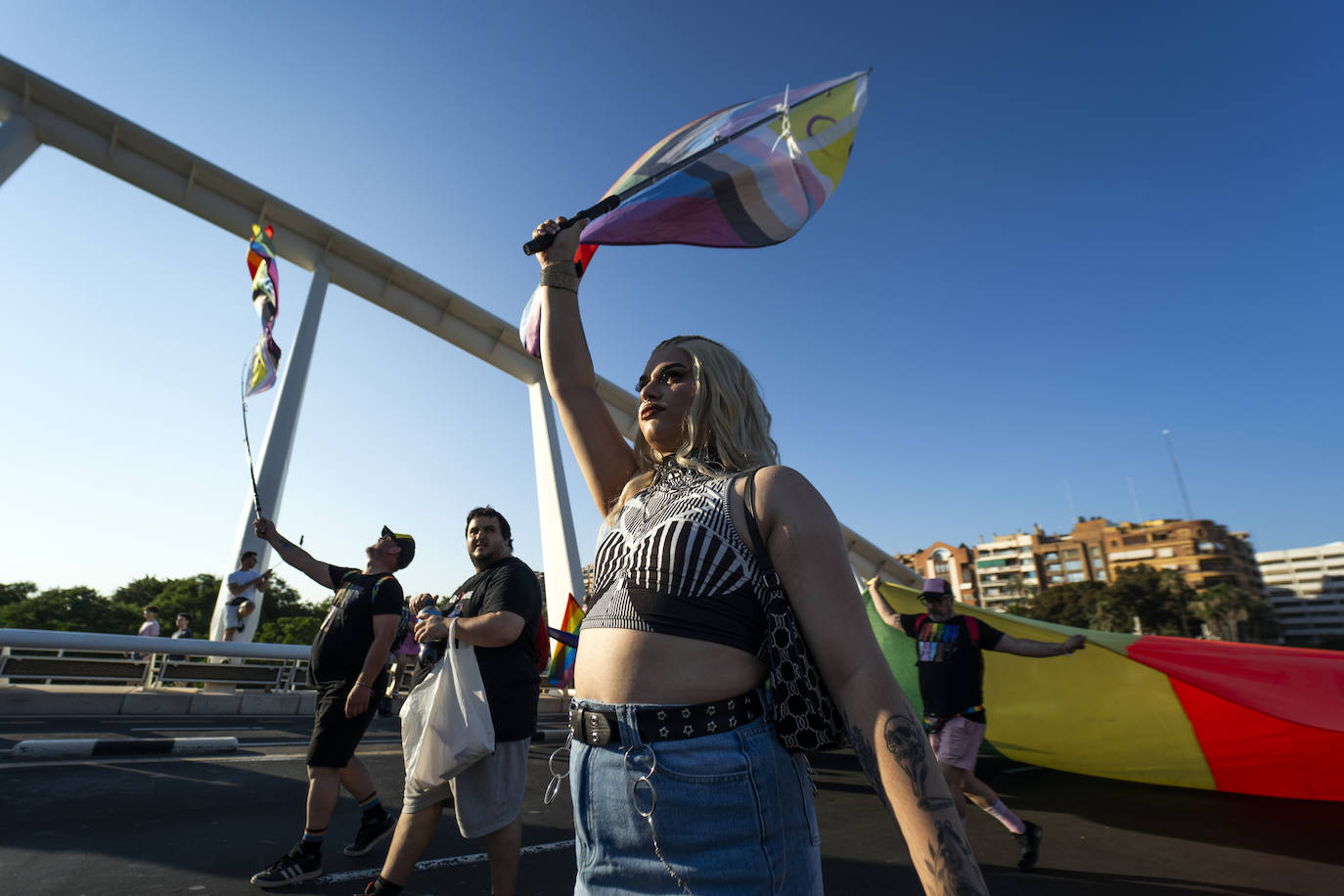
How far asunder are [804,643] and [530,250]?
125cm

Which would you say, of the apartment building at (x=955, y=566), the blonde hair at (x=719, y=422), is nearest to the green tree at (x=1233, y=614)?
the apartment building at (x=955, y=566)

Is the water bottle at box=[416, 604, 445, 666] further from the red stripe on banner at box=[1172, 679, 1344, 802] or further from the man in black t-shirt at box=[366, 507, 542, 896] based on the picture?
the red stripe on banner at box=[1172, 679, 1344, 802]

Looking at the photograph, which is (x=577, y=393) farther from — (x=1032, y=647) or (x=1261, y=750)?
(x=1261, y=750)

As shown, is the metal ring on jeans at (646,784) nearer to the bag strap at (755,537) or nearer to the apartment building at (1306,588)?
the bag strap at (755,537)

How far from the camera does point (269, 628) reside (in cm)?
5662

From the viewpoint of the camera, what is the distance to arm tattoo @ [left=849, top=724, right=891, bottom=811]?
1.06 meters

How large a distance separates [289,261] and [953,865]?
20486 millimetres

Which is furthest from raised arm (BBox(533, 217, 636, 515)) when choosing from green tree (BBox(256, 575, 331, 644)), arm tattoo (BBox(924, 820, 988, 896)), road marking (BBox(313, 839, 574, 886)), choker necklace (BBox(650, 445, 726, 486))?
green tree (BBox(256, 575, 331, 644))

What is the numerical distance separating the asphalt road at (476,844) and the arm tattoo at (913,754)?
131 inches

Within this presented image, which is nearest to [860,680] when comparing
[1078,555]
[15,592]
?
[15,592]

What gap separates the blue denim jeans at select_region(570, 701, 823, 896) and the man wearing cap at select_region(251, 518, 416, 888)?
10.5 ft

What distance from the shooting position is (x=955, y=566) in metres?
130

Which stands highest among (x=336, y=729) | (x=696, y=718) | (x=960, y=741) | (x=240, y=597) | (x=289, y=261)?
(x=289, y=261)

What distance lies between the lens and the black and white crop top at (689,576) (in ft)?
3.93
